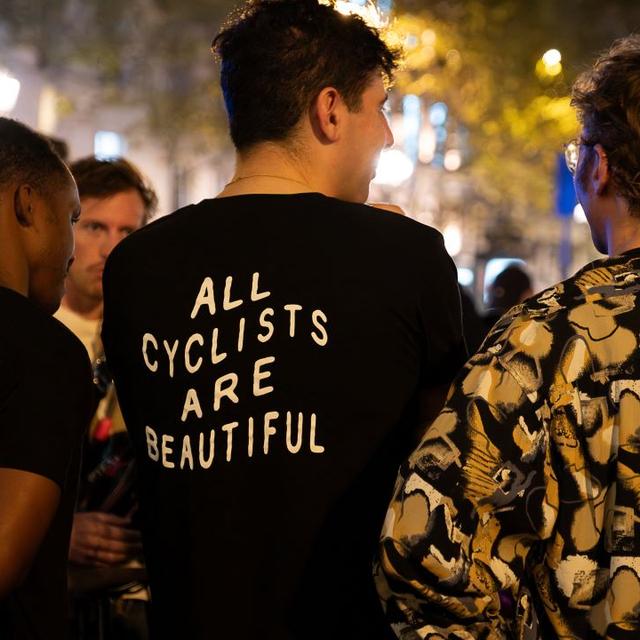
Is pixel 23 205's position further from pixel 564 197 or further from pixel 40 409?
pixel 564 197

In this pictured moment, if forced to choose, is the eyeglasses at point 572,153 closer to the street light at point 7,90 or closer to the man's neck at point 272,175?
the man's neck at point 272,175

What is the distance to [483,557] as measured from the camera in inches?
79.0

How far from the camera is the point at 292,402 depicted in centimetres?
227

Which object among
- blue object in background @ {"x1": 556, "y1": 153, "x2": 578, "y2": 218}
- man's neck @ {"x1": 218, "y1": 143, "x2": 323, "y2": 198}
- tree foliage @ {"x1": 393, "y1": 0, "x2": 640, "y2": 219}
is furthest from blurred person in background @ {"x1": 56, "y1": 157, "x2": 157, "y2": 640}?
tree foliage @ {"x1": 393, "y1": 0, "x2": 640, "y2": 219}

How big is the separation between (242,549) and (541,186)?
88.8 feet

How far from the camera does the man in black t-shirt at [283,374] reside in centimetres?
227

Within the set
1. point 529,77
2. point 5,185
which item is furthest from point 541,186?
point 5,185

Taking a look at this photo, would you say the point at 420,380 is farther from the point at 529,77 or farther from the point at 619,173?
the point at 529,77

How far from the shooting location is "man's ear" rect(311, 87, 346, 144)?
2.47m

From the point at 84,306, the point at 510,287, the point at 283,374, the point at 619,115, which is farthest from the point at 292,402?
the point at 510,287

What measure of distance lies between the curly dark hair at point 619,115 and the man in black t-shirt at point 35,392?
1.13 meters

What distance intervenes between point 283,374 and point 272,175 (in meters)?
0.45

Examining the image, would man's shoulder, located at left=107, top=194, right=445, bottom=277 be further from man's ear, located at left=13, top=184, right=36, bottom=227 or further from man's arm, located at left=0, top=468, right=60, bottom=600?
man's arm, located at left=0, top=468, right=60, bottom=600

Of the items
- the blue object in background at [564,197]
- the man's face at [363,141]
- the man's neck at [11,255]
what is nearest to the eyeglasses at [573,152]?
the man's face at [363,141]
